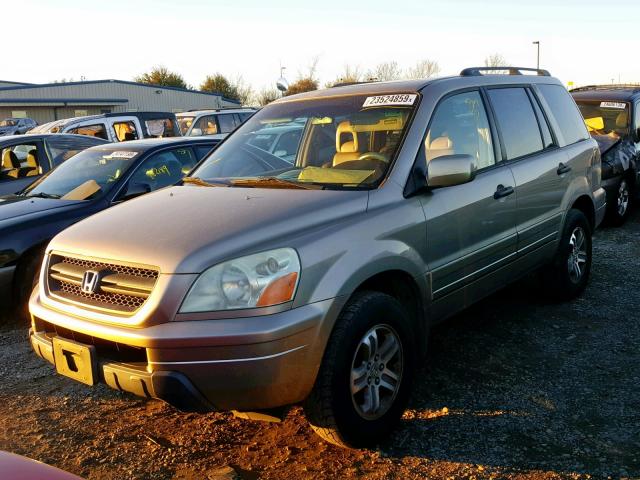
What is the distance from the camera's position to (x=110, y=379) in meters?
2.81

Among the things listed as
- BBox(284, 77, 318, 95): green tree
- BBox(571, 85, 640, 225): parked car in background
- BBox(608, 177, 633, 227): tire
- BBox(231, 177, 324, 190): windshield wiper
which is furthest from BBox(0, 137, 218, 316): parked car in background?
BBox(284, 77, 318, 95): green tree

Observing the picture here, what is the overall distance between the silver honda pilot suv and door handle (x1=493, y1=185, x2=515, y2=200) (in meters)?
0.01

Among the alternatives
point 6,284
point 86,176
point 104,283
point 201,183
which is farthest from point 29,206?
point 104,283

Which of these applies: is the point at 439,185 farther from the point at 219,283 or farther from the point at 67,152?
the point at 67,152

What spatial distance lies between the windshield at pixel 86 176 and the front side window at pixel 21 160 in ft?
5.30

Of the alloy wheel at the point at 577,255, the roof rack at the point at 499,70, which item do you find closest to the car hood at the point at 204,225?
the roof rack at the point at 499,70

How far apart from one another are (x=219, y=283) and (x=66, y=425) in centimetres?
160

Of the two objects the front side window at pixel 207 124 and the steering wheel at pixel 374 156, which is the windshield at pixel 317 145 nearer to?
the steering wheel at pixel 374 156

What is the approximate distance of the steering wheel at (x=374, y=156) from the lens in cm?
355

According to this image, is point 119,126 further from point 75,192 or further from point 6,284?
point 6,284

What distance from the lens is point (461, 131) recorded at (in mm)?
4016

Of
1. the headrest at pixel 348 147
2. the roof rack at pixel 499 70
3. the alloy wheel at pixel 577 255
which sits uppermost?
the roof rack at pixel 499 70

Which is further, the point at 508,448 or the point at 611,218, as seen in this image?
the point at 611,218

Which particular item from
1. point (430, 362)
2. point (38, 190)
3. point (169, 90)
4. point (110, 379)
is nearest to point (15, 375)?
point (110, 379)
